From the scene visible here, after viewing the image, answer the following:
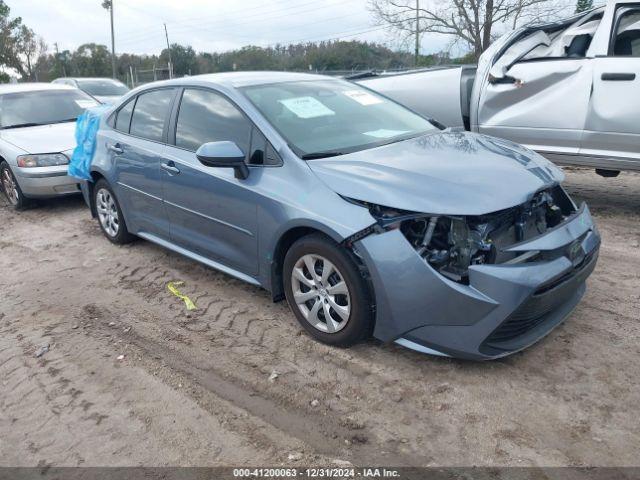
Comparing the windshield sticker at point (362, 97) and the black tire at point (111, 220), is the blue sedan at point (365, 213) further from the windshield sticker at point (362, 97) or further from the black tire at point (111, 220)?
the black tire at point (111, 220)

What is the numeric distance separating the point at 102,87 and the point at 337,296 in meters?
14.7

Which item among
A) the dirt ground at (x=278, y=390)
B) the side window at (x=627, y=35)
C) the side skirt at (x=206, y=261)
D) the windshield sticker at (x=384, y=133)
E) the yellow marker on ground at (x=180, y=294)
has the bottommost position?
the dirt ground at (x=278, y=390)

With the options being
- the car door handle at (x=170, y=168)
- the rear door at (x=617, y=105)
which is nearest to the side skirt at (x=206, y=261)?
the car door handle at (x=170, y=168)

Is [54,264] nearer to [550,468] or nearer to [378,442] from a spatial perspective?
[378,442]

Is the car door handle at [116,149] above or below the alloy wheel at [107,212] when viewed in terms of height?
above

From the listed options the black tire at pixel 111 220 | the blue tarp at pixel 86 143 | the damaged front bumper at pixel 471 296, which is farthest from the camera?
the blue tarp at pixel 86 143

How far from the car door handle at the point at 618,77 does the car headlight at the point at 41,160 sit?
6340 mm

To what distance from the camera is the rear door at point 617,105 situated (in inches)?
208

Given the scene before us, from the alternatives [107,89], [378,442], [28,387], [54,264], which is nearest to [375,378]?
[378,442]

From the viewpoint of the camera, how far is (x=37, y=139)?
740 centimetres

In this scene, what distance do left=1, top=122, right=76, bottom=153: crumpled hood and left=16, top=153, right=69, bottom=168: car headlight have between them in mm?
75

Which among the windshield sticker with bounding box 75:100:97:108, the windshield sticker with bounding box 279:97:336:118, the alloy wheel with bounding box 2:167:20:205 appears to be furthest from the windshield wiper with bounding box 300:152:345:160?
the windshield sticker with bounding box 75:100:97:108

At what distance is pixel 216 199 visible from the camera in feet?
13.1

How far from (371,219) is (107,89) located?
1481 centimetres
